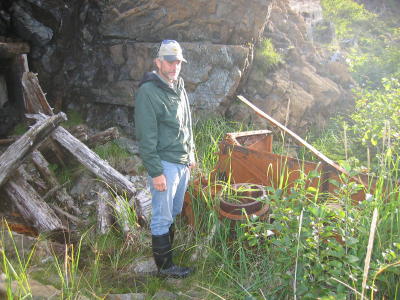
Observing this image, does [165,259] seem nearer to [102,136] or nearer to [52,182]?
[52,182]

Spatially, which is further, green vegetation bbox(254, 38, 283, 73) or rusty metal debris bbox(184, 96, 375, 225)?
green vegetation bbox(254, 38, 283, 73)

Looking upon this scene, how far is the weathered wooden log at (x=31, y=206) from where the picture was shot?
192 inches

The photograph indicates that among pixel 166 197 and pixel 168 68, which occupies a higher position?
pixel 168 68

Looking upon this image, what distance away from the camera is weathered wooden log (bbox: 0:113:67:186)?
16.7 ft

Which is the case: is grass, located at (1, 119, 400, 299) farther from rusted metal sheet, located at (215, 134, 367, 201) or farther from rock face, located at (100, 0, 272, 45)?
rock face, located at (100, 0, 272, 45)

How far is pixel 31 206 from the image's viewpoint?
5.06 meters

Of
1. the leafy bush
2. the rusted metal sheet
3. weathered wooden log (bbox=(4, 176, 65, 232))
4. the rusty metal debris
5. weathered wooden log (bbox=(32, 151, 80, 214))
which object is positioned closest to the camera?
the rusty metal debris

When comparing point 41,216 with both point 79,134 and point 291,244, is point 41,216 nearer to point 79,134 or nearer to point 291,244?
point 79,134

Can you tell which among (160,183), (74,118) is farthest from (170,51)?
(74,118)

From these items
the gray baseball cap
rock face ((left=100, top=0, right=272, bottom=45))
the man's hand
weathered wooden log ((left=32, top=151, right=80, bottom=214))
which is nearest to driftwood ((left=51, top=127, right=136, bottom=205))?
weathered wooden log ((left=32, top=151, right=80, bottom=214))

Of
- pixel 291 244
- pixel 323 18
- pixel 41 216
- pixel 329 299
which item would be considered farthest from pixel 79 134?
pixel 323 18

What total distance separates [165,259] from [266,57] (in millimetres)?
6175

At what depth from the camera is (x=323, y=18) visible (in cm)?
1180

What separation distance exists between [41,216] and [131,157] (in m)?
2.34
